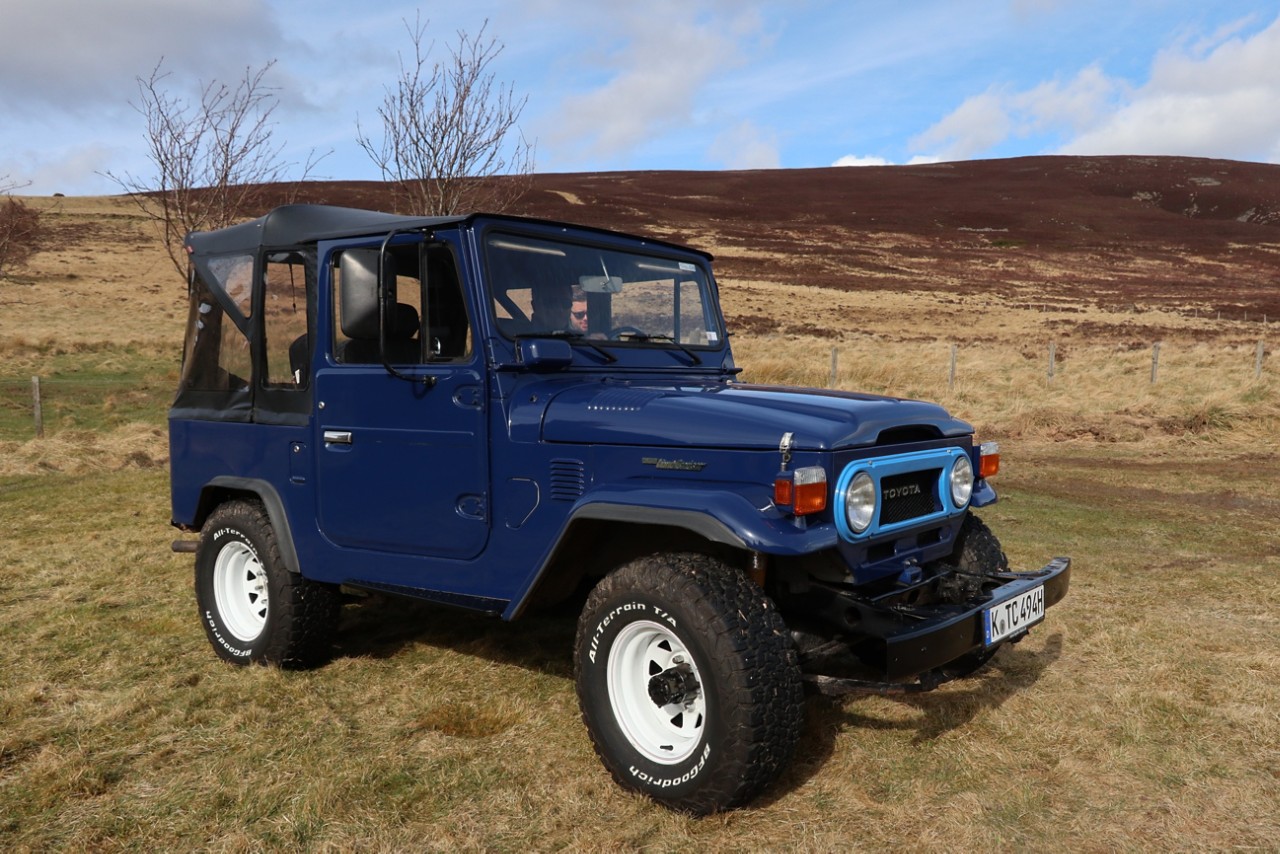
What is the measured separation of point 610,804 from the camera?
3459 mm

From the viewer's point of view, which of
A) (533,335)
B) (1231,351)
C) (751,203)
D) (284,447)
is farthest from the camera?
(751,203)

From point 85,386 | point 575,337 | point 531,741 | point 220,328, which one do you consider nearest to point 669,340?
point 575,337

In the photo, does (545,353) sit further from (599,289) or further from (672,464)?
(672,464)

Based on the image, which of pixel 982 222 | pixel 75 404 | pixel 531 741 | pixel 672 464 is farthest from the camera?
pixel 982 222

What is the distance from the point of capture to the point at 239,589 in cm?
507

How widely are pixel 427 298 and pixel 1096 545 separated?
588 cm

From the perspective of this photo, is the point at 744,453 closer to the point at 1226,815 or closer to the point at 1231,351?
the point at 1226,815

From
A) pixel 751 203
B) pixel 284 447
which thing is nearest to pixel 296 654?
pixel 284 447

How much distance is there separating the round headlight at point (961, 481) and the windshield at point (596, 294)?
1424 mm

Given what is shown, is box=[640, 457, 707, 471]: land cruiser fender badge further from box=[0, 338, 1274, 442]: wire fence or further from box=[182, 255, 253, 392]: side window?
box=[0, 338, 1274, 442]: wire fence

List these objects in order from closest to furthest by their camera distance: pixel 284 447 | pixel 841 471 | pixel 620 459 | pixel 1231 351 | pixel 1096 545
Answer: pixel 841 471
pixel 620 459
pixel 284 447
pixel 1096 545
pixel 1231 351

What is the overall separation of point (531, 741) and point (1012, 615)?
2.01 metres

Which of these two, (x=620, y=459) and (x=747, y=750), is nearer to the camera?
(x=747, y=750)

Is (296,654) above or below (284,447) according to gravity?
below
